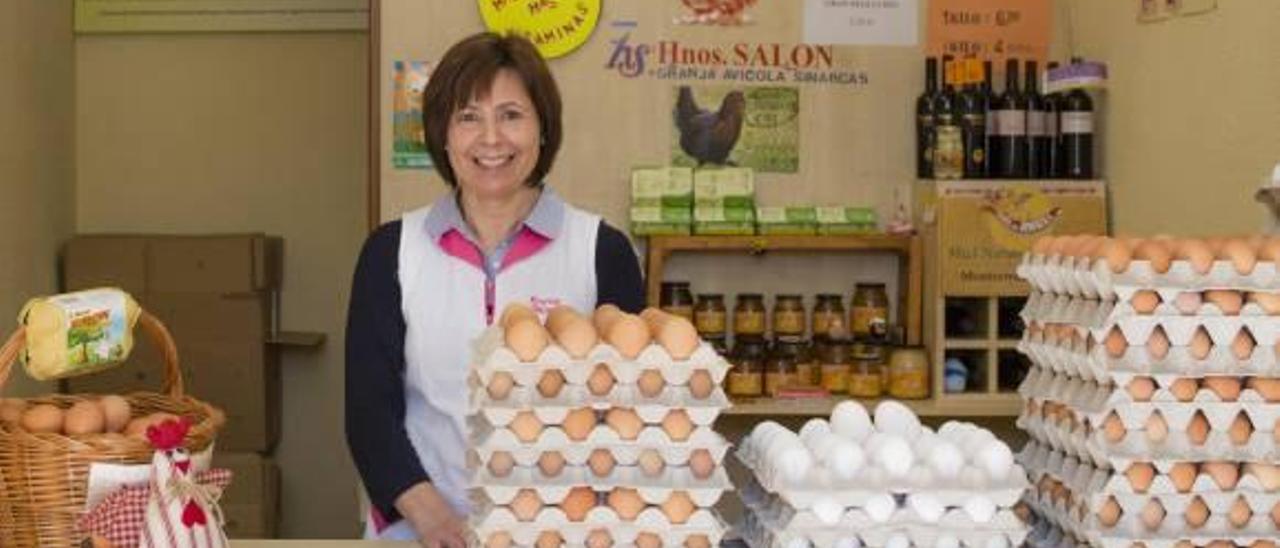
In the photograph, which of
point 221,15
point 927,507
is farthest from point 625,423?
point 221,15

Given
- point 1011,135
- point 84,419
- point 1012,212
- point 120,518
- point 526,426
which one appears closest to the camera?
point 526,426

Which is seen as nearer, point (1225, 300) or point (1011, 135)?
point (1225, 300)

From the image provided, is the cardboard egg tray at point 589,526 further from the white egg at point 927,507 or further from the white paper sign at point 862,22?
the white paper sign at point 862,22

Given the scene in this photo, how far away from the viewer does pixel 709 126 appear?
465 centimetres

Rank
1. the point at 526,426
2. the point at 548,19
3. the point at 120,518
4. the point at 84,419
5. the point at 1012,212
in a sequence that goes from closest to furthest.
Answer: the point at 526,426
the point at 120,518
the point at 84,419
the point at 1012,212
the point at 548,19

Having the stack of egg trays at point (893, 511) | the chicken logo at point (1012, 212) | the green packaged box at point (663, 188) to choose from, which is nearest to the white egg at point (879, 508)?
the stack of egg trays at point (893, 511)

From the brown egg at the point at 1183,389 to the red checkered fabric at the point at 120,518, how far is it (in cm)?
133

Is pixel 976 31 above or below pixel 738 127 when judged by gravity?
above

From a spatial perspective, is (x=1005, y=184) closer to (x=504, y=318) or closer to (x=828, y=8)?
(x=828, y=8)

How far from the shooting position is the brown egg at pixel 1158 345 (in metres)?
2.10

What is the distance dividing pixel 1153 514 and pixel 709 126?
2702 mm

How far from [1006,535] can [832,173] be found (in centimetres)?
270

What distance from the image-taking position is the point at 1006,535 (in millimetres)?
2062

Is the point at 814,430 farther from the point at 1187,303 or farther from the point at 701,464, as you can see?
the point at 1187,303
